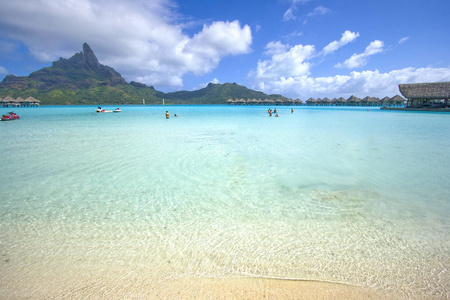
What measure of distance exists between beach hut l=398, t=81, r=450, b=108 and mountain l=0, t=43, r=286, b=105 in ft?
293

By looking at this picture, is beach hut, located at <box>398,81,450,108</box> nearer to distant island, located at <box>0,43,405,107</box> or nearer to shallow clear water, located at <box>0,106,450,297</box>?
distant island, located at <box>0,43,405,107</box>

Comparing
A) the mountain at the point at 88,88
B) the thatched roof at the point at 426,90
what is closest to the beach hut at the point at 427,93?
the thatched roof at the point at 426,90

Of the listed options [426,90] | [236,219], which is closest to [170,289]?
[236,219]

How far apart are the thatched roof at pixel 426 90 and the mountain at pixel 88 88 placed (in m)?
89.6

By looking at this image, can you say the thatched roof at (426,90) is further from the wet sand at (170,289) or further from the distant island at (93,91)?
the wet sand at (170,289)

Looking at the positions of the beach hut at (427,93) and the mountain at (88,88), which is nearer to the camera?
the beach hut at (427,93)

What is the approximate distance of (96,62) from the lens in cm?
14025

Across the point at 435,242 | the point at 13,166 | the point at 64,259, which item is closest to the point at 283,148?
the point at 435,242

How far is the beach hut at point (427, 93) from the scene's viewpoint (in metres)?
30.9

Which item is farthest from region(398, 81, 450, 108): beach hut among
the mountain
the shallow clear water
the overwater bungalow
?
the overwater bungalow

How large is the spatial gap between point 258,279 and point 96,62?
176 metres

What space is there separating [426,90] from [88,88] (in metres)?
135

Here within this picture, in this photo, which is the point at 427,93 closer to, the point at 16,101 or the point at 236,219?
the point at 236,219

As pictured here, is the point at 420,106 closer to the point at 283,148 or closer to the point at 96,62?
the point at 283,148
